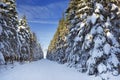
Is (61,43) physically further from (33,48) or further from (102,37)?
(33,48)

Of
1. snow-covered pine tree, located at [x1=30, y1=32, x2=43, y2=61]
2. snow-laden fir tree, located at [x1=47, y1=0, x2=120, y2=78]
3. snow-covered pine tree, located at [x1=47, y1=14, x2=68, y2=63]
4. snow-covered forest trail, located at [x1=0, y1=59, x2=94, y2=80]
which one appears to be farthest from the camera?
snow-covered pine tree, located at [x1=30, y1=32, x2=43, y2=61]

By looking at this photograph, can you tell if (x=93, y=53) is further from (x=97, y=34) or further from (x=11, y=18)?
(x=11, y=18)

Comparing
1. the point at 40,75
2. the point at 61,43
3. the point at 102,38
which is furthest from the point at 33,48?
the point at 102,38

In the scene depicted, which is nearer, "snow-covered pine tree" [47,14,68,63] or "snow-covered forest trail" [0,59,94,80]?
"snow-covered forest trail" [0,59,94,80]

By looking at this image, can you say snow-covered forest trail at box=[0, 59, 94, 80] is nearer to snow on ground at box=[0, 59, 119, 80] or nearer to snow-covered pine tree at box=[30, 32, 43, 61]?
snow on ground at box=[0, 59, 119, 80]

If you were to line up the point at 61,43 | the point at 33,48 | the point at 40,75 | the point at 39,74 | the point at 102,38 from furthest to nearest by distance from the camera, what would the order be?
1. the point at 33,48
2. the point at 61,43
3. the point at 39,74
4. the point at 102,38
5. the point at 40,75

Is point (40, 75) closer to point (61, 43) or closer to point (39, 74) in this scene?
point (39, 74)

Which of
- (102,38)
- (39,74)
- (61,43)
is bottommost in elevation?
(39,74)

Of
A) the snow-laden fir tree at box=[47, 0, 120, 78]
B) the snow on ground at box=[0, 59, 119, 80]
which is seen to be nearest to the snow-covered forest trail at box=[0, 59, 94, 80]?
the snow on ground at box=[0, 59, 119, 80]

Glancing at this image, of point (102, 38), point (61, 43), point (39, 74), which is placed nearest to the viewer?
point (102, 38)

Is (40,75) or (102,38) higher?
(102,38)

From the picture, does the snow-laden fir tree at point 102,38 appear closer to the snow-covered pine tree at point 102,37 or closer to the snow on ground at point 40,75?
the snow-covered pine tree at point 102,37

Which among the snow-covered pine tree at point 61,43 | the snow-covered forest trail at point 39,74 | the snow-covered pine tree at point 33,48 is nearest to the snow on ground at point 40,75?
the snow-covered forest trail at point 39,74

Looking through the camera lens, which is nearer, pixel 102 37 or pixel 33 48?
pixel 102 37
